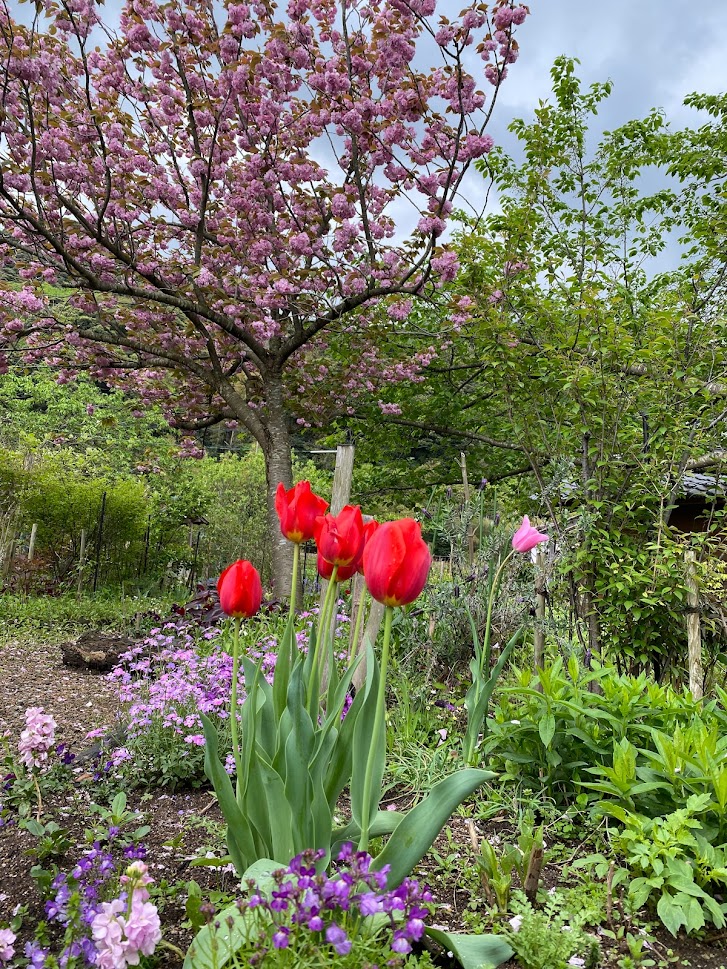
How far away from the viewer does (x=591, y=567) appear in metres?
4.00

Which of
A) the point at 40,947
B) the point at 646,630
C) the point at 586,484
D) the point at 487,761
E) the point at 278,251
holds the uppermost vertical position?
the point at 278,251

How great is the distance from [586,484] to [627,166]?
7969 mm

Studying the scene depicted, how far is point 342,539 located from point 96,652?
4.48 meters

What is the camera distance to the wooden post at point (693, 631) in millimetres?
3332

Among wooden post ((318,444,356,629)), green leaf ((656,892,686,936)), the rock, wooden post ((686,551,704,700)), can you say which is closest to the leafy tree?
wooden post ((686,551,704,700))

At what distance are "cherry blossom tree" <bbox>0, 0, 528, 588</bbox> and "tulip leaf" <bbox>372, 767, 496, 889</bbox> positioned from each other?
4.63 meters

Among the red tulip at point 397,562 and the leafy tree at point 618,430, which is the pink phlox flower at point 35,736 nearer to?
the red tulip at point 397,562

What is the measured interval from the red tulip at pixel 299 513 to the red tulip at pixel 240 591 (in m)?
0.13

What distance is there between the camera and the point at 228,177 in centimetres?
639

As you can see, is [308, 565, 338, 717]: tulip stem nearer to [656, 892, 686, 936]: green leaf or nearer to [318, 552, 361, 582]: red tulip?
[318, 552, 361, 582]: red tulip

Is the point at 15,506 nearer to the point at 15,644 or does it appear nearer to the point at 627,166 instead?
the point at 15,644

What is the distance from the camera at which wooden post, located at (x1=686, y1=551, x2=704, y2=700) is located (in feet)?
10.9

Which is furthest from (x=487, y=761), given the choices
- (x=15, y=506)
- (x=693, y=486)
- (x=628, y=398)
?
(x=15, y=506)

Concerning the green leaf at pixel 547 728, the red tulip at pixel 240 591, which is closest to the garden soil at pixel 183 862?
the green leaf at pixel 547 728
